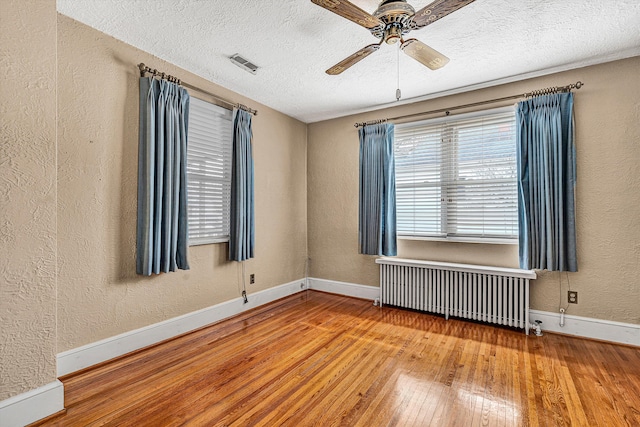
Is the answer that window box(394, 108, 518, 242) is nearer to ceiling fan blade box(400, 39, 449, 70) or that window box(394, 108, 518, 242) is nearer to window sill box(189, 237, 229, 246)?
ceiling fan blade box(400, 39, 449, 70)

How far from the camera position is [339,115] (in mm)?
4484

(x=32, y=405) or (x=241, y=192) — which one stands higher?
(x=241, y=192)

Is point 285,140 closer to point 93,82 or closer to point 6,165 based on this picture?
point 93,82

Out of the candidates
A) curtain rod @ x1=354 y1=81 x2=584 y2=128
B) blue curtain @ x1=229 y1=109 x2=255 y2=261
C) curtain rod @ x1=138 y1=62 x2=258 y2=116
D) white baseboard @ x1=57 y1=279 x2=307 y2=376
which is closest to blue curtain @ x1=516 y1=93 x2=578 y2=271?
curtain rod @ x1=354 y1=81 x2=584 y2=128

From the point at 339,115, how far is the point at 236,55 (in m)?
2.00

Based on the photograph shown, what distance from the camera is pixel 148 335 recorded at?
273 centimetres

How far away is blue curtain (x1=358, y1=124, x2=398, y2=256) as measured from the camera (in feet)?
13.0

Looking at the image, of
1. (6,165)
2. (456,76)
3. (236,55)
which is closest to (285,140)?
(236,55)

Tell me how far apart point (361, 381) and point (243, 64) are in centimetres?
300

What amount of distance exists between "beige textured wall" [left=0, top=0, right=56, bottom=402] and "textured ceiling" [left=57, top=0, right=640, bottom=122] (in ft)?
1.88

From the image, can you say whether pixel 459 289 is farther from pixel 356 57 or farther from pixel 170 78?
pixel 170 78

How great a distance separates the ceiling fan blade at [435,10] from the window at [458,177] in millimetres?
1982

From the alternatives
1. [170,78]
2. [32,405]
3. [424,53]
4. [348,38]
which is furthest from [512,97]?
[32,405]

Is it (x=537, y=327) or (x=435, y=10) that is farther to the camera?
(x=537, y=327)
